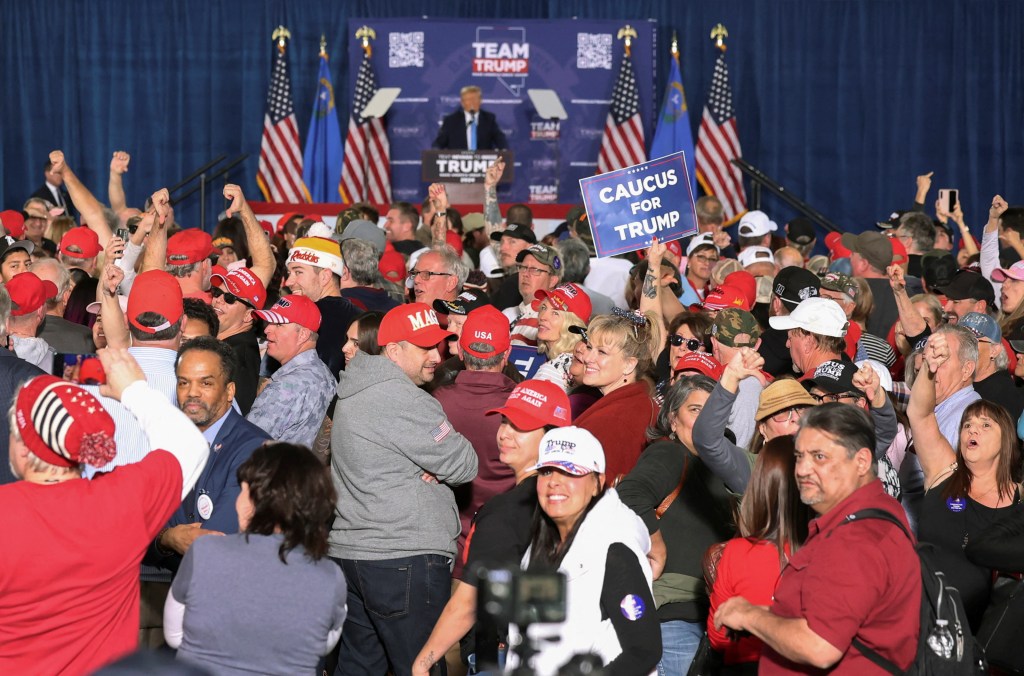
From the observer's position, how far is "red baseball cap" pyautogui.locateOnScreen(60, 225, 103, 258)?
797 centimetres

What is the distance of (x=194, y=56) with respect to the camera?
1703 centimetres

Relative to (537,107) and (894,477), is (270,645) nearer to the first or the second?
(894,477)

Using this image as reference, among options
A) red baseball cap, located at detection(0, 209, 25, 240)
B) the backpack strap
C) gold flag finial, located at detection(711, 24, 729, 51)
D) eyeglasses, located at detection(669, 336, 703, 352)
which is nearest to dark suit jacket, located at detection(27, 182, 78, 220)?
red baseball cap, located at detection(0, 209, 25, 240)

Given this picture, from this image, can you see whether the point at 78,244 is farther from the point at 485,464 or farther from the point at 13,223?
the point at 485,464

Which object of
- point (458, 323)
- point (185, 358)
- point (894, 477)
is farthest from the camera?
point (458, 323)

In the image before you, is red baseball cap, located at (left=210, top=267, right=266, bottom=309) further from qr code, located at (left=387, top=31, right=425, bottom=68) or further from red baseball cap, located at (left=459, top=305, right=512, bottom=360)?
qr code, located at (left=387, top=31, right=425, bottom=68)

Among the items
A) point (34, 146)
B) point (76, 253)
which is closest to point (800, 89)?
point (34, 146)

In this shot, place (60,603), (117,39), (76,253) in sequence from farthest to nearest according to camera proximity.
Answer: (117,39) < (76,253) < (60,603)

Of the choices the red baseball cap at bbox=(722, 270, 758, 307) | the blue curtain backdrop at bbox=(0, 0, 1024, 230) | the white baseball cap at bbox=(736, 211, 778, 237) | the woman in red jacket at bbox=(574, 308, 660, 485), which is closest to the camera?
the woman in red jacket at bbox=(574, 308, 660, 485)

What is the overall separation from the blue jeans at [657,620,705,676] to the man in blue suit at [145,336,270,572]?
1555mm

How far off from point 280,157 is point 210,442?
11.8 m

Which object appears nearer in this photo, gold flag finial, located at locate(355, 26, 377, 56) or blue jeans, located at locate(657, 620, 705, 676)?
blue jeans, located at locate(657, 620, 705, 676)

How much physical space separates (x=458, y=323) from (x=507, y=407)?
70.5 inches

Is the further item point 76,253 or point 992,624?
point 76,253
